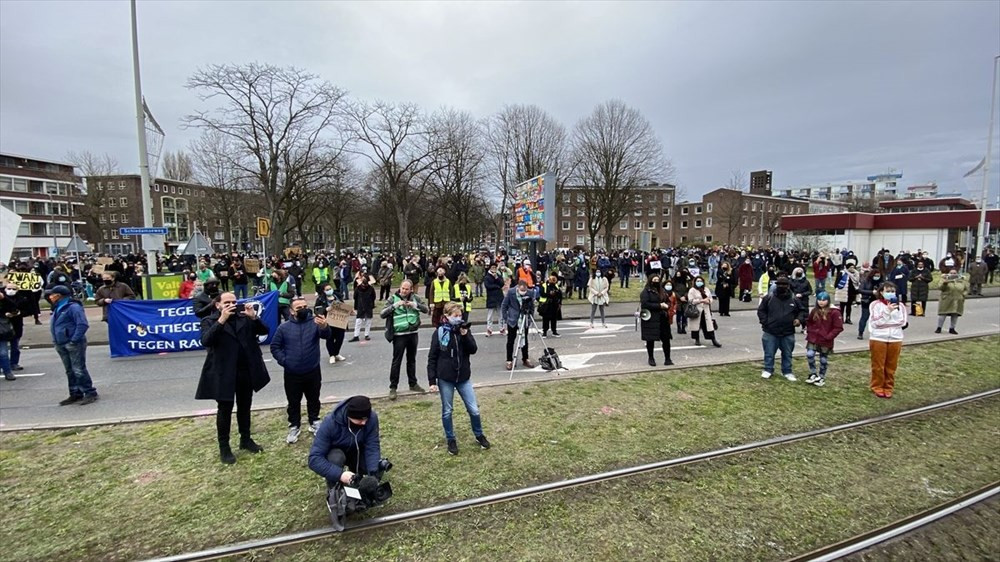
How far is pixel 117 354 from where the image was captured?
1098cm

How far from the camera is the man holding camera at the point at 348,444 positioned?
3992 mm

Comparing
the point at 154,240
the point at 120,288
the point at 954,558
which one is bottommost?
the point at 954,558

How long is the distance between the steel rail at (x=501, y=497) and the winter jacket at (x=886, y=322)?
151cm

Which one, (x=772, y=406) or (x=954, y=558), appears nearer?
(x=954, y=558)

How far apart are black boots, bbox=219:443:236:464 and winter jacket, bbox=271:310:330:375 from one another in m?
1.04

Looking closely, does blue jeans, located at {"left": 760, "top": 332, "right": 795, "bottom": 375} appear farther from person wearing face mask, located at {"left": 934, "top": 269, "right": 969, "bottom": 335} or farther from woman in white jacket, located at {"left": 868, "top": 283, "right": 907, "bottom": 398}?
person wearing face mask, located at {"left": 934, "top": 269, "right": 969, "bottom": 335}

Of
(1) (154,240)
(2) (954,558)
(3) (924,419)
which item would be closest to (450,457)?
(2) (954,558)

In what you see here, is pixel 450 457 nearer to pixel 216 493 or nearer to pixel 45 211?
pixel 216 493

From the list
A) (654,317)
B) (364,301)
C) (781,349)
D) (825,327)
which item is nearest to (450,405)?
(654,317)

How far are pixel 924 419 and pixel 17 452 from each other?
12.2 meters

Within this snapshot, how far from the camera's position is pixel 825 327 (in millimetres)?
8352

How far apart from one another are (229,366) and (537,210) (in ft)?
48.7

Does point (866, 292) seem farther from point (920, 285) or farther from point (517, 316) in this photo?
point (517, 316)

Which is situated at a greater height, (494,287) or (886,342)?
(494,287)
